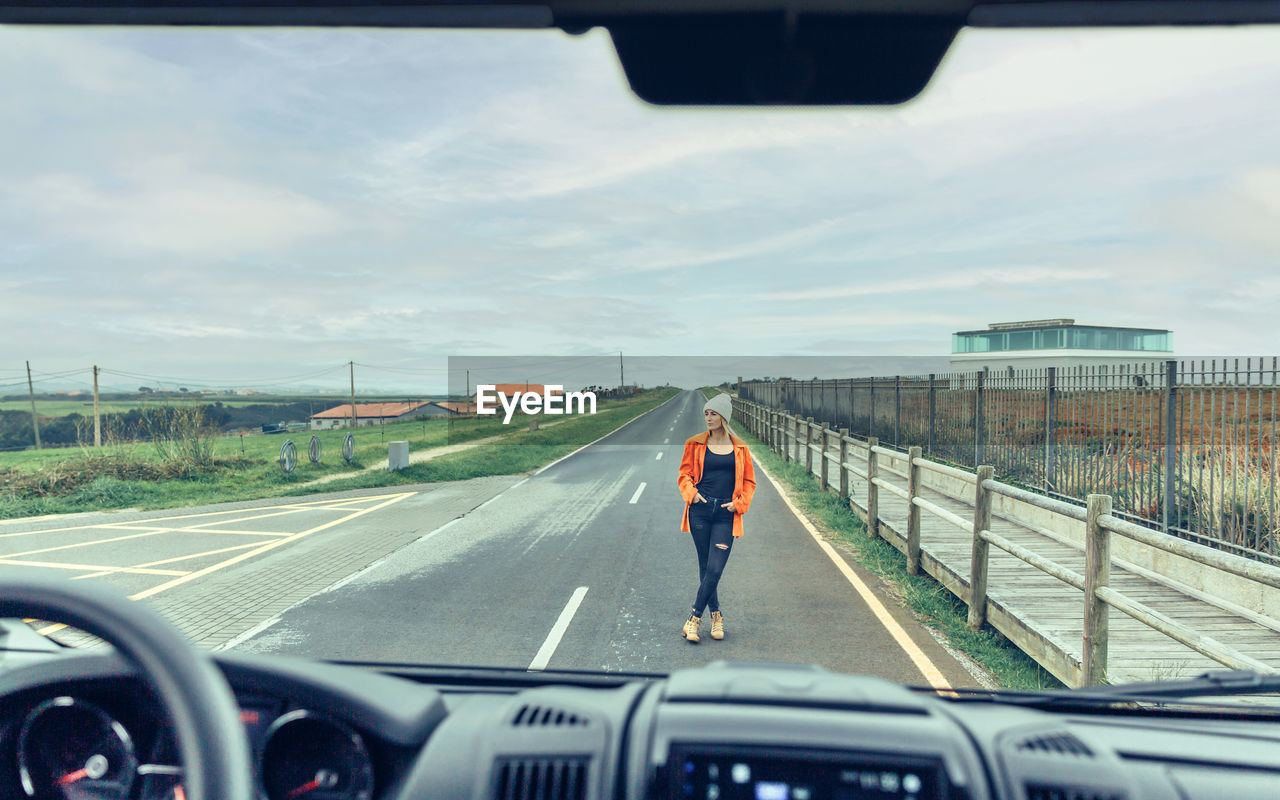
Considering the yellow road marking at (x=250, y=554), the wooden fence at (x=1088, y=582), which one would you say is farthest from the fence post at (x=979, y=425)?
the yellow road marking at (x=250, y=554)

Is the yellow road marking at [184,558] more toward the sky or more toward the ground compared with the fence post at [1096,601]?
more toward the ground

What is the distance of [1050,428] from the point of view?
9914 mm

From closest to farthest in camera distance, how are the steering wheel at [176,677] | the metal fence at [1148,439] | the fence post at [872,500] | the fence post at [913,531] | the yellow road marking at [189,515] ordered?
1. the steering wheel at [176,677]
2. the metal fence at [1148,439]
3. the fence post at [913,531]
4. the fence post at [872,500]
5. the yellow road marking at [189,515]

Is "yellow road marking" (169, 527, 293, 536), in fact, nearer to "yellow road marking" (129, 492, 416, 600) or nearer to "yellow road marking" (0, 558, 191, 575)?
"yellow road marking" (129, 492, 416, 600)

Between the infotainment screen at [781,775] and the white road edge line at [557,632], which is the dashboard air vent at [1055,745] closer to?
the infotainment screen at [781,775]

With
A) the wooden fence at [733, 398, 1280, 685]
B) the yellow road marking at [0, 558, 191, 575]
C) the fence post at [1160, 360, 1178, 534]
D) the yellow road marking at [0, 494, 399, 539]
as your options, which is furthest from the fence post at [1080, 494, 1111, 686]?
the yellow road marking at [0, 494, 399, 539]

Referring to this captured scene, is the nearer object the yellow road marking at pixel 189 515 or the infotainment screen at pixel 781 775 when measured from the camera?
the infotainment screen at pixel 781 775

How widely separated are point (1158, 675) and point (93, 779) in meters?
5.15

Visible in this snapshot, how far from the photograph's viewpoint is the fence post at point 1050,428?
989cm

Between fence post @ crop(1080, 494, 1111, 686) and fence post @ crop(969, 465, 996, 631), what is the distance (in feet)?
4.76

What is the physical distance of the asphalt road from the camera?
17.2 feet

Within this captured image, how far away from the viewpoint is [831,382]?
22.5 meters

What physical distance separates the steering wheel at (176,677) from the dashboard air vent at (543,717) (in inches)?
23.6

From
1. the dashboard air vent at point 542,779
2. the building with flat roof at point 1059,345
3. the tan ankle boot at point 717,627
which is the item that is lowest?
the tan ankle boot at point 717,627
